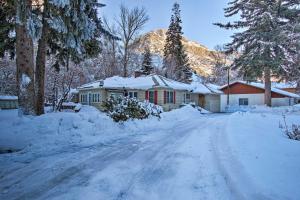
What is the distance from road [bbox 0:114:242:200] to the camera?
4.16 meters

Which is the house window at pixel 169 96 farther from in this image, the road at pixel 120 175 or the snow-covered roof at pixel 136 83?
the road at pixel 120 175

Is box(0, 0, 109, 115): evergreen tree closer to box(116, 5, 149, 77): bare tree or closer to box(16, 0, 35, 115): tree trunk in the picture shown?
box(16, 0, 35, 115): tree trunk

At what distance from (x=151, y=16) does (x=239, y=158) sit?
109 ft

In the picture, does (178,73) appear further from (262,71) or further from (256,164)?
Result: (256,164)

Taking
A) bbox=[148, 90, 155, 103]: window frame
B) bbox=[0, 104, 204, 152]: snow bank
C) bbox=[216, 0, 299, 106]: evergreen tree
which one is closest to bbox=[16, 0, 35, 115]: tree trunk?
bbox=[0, 104, 204, 152]: snow bank

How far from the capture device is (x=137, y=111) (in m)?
15.1

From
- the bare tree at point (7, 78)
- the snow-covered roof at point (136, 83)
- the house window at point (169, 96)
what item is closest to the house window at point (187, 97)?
the snow-covered roof at point (136, 83)

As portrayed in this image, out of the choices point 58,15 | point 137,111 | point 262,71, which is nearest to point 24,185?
point 58,15

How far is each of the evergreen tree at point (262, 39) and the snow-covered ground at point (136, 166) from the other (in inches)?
979

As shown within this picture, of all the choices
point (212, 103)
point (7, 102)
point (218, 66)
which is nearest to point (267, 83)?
point (212, 103)

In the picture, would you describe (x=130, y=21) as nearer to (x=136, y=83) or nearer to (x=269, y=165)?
(x=136, y=83)

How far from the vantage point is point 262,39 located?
3200 cm

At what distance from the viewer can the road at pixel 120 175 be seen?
4.16 meters

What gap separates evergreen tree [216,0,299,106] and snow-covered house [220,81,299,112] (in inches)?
284
